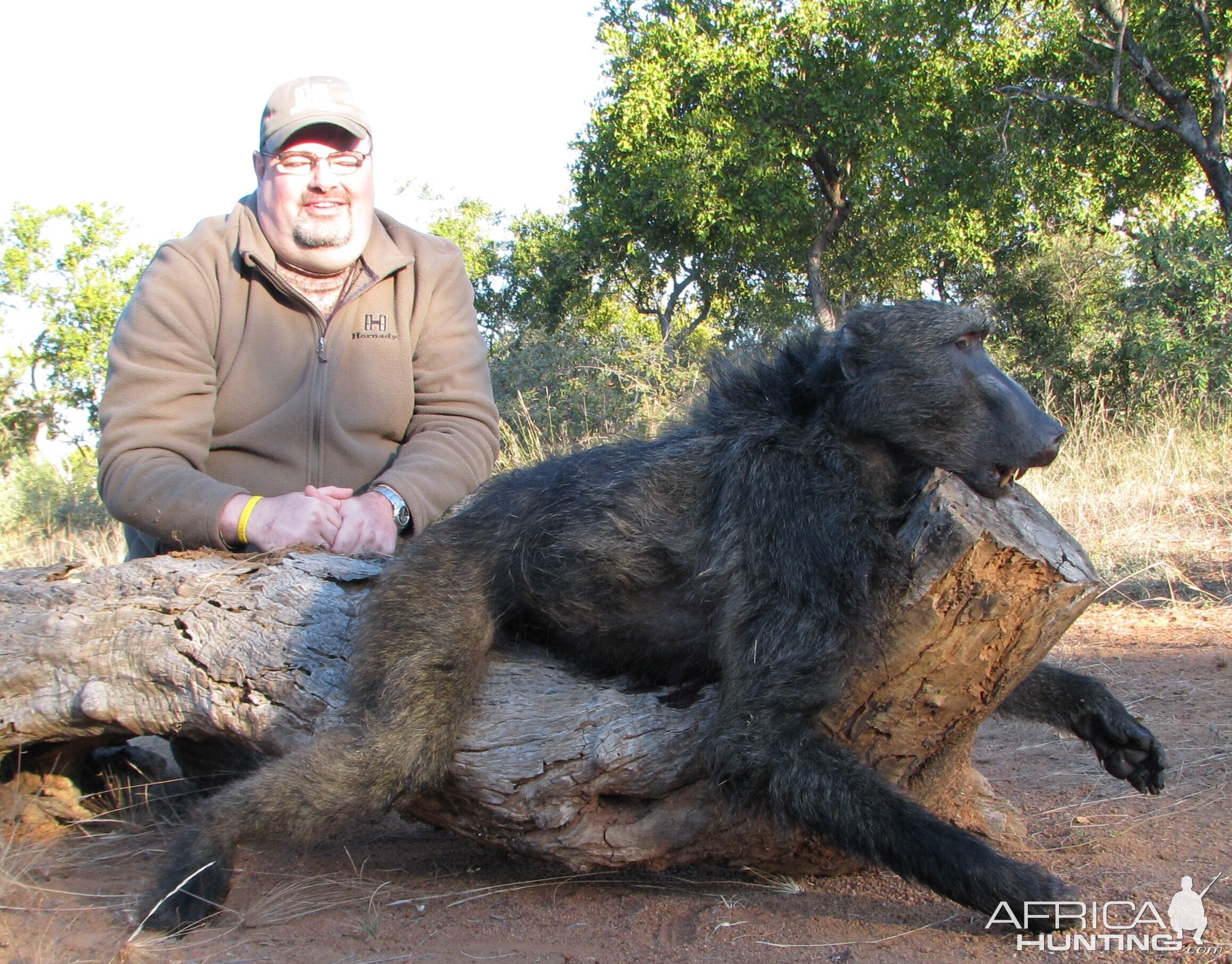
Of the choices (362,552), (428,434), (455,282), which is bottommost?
(362,552)

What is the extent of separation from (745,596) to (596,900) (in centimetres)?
88

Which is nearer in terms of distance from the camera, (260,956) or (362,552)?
(260,956)

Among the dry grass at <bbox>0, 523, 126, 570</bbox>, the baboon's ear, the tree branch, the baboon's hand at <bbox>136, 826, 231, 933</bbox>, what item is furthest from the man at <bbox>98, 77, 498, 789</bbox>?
the tree branch

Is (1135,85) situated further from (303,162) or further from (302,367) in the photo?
(302,367)

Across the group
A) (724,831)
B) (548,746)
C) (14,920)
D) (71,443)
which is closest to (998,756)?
(724,831)

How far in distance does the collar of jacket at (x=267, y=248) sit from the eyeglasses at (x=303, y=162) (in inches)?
8.7

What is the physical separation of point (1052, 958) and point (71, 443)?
77.3 ft

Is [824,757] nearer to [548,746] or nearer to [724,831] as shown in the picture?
[724,831]

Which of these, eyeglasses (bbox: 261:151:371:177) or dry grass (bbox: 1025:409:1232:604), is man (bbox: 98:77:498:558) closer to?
eyeglasses (bbox: 261:151:371:177)

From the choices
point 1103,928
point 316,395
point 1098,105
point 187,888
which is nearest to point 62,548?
point 316,395

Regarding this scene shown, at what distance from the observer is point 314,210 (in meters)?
3.86

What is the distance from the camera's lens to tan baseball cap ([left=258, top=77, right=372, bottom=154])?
151 inches

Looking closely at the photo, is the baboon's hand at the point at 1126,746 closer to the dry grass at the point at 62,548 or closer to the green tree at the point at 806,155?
the dry grass at the point at 62,548

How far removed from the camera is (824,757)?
89.8 inches
